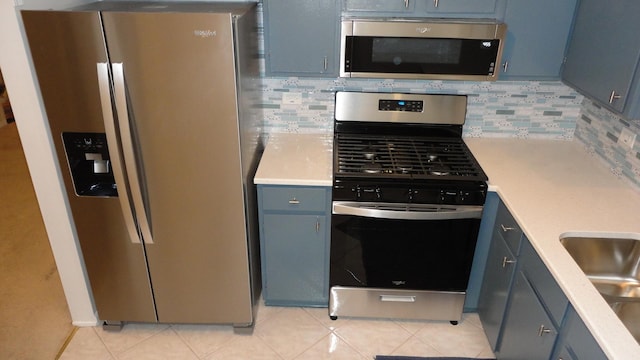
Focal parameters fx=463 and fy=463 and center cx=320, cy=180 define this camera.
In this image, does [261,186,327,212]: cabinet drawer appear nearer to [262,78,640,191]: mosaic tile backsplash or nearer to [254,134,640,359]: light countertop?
[254,134,640,359]: light countertop

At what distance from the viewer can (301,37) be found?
7.78ft

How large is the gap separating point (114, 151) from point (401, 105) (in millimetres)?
1546

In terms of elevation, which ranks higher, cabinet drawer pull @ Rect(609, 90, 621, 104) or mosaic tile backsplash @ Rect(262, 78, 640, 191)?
cabinet drawer pull @ Rect(609, 90, 621, 104)

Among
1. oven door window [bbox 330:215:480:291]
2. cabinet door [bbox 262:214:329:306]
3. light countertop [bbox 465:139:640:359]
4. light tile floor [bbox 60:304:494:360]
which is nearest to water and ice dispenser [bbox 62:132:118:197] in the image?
cabinet door [bbox 262:214:329:306]

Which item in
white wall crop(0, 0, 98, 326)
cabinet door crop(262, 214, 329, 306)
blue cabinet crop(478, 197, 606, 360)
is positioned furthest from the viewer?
cabinet door crop(262, 214, 329, 306)

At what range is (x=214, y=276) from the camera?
2.37 m

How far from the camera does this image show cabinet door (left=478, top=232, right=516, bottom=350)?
2154mm

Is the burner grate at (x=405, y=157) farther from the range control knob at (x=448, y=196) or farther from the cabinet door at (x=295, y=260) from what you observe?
the cabinet door at (x=295, y=260)

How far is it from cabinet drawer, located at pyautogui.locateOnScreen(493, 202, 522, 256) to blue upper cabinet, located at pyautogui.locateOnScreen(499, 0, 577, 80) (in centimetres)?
73

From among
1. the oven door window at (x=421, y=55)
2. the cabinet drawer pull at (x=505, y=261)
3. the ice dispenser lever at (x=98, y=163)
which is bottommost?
the cabinet drawer pull at (x=505, y=261)

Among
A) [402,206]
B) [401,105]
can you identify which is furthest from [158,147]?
[401,105]

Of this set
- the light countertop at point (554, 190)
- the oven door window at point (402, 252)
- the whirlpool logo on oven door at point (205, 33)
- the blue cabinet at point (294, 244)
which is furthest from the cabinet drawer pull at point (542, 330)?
the whirlpool logo on oven door at point (205, 33)

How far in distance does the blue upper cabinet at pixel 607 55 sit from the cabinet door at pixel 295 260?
140 cm

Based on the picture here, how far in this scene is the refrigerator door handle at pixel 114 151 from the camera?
1878mm
